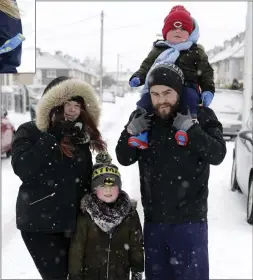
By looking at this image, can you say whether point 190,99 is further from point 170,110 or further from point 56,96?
point 56,96

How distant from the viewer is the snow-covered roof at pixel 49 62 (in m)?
77.9

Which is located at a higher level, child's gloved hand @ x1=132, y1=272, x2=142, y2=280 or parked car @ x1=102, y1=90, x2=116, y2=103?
parked car @ x1=102, y1=90, x2=116, y2=103

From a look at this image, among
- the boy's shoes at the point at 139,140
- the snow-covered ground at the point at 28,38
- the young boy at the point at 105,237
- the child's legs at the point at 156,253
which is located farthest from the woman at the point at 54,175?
the child's legs at the point at 156,253

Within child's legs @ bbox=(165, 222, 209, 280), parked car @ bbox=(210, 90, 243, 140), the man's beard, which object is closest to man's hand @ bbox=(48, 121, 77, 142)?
the man's beard

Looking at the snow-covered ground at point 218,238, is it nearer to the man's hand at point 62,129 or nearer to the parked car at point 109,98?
the man's hand at point 62,129

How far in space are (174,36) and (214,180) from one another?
6.81m

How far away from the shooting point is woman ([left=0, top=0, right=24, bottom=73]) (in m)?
1.92

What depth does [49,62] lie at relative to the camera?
7881cm

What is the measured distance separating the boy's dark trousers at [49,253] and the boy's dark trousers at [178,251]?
→ 0.59 meters

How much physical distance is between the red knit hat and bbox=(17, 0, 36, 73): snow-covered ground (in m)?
0.93

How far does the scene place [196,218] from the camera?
292 cm

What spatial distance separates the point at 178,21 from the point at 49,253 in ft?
5.90

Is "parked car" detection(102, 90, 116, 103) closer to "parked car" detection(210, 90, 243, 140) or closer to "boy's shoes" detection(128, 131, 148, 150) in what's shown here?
"parked car" detection(210, 90, 243, 140)

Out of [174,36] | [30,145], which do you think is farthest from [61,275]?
[174,36]
